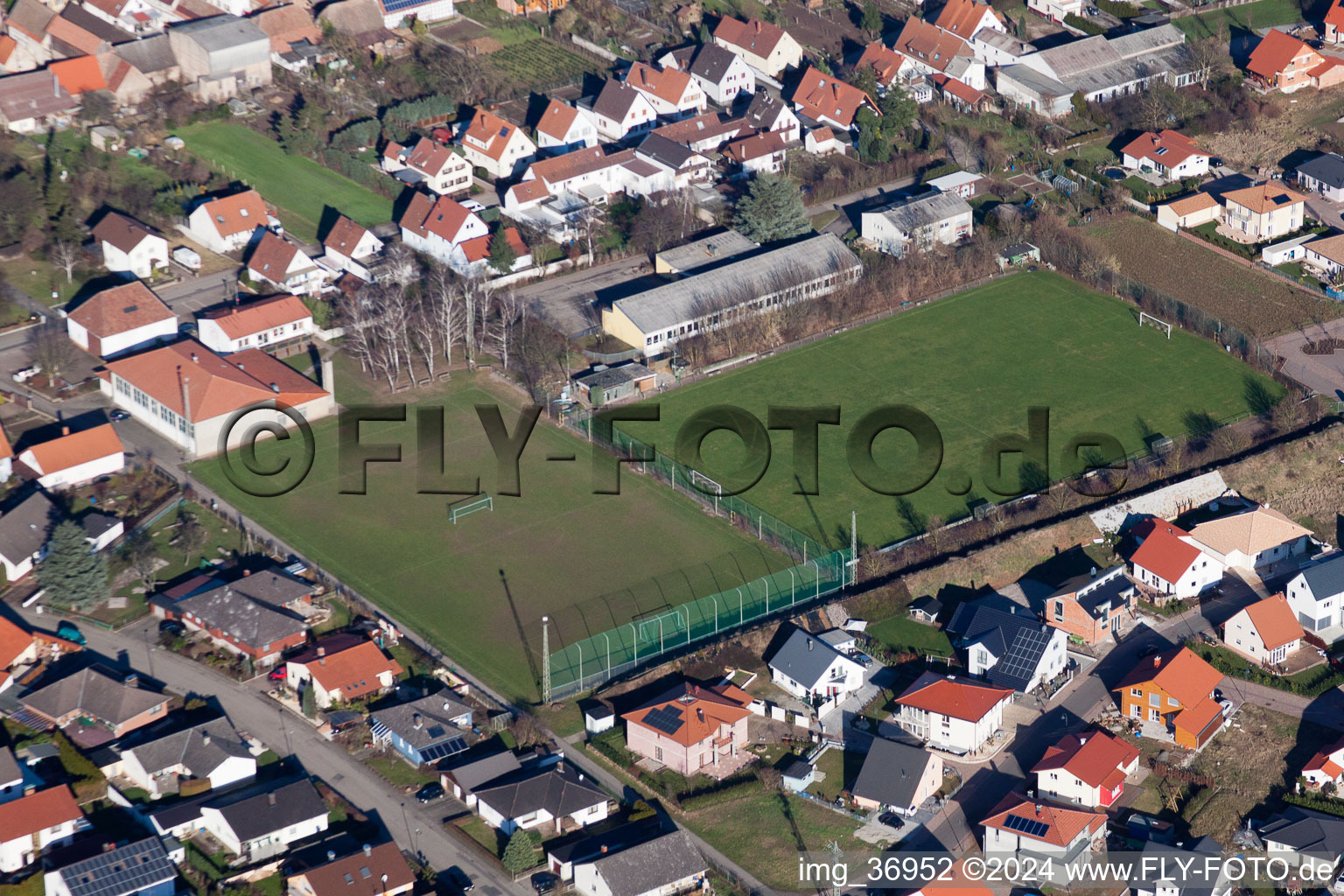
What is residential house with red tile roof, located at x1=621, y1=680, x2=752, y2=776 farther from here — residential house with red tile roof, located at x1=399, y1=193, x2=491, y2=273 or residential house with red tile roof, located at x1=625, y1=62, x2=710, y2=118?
residential house with red tile roof, located at x1=625, y1=62, x2=710, y2=118

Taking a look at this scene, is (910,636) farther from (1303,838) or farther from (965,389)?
(965,389)

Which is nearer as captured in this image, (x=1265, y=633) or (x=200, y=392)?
(x=1265, y=633)

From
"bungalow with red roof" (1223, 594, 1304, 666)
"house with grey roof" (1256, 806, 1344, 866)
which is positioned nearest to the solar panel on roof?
"house with grey roof" (1256, 806, 1344, 866)

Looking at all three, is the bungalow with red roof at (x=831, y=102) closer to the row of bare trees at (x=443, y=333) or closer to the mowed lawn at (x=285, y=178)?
the mowed lawn at (x=285, y=178)

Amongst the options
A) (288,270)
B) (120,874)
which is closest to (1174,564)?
(120,874)

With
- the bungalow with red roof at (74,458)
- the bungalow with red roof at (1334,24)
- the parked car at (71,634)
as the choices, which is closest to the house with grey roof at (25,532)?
the bungalow with red roof at (74,458)

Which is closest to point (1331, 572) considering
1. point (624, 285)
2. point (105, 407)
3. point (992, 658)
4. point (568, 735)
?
point (992, 658)
